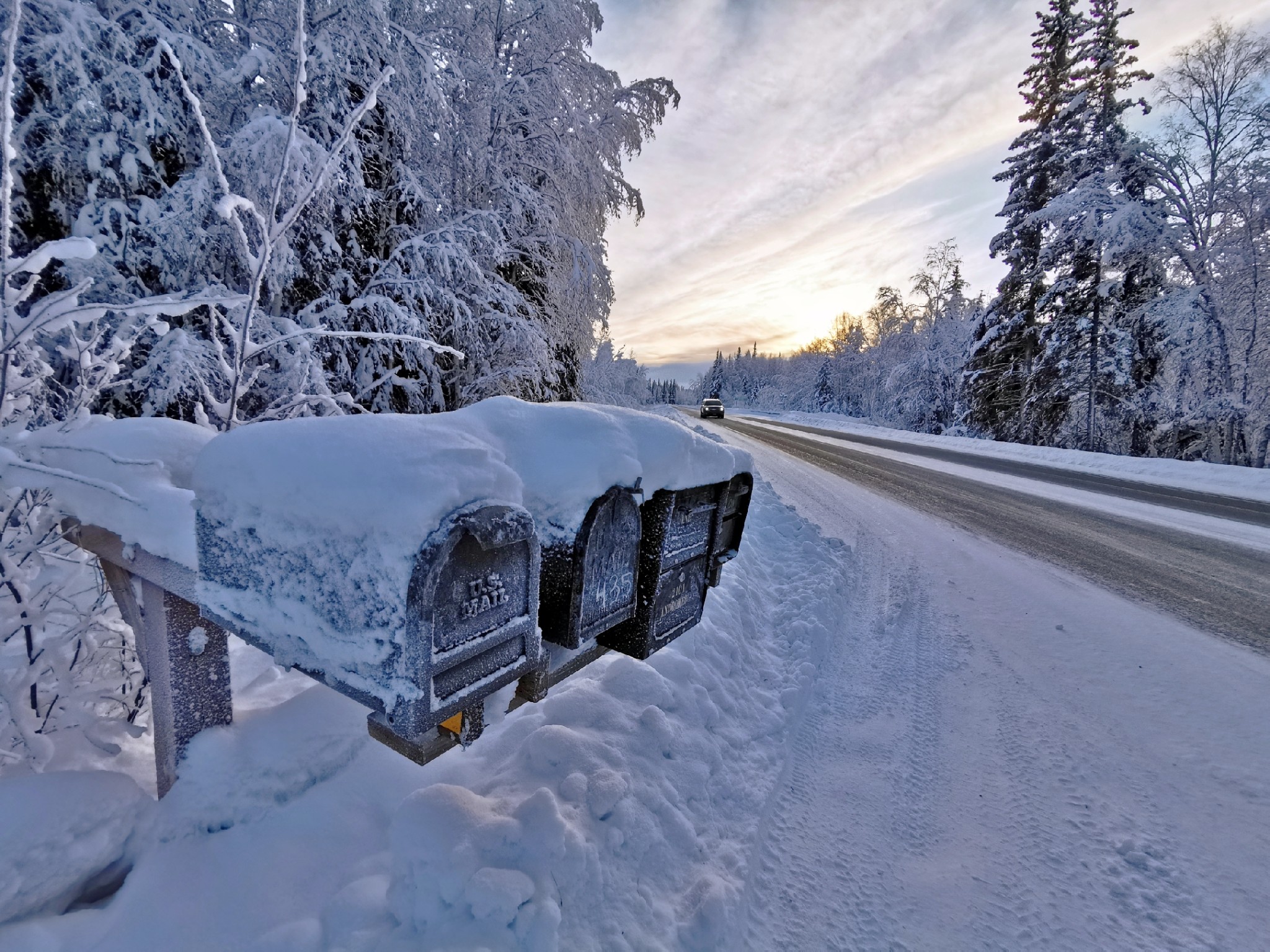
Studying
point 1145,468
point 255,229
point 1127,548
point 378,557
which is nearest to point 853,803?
point 378,557

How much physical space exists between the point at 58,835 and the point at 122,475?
968mm

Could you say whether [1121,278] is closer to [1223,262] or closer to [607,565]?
[1223,262]

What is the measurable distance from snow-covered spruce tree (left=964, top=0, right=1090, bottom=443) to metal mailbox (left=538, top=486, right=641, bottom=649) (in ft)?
72.0

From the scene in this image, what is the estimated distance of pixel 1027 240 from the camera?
19.3 metres

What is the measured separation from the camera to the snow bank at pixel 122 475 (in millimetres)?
1306

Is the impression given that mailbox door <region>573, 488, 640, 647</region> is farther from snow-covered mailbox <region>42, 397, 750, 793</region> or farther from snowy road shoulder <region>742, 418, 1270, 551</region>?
snowy road shoulder <region>742, 418, 1270, 551</region>

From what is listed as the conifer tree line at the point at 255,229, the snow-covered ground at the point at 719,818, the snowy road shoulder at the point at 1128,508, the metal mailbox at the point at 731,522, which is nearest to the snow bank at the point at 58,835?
the snow-covered ground at the point at 719,818

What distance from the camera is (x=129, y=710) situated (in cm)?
211

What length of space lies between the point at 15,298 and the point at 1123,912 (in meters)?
3.99

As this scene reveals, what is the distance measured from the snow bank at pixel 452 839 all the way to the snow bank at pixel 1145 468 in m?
12.6

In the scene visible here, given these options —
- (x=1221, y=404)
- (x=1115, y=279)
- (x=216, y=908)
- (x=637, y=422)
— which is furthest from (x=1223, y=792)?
(x=1115, y=279)

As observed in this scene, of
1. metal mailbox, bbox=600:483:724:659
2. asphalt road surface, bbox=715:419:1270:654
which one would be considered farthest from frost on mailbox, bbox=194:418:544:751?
asphalt road surface, bbox=715:419:1270:654

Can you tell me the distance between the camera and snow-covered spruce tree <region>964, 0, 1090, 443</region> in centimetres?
1853

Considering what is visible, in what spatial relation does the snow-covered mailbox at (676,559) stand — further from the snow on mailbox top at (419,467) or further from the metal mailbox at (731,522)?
the snow on mailbox top at (419,467)
